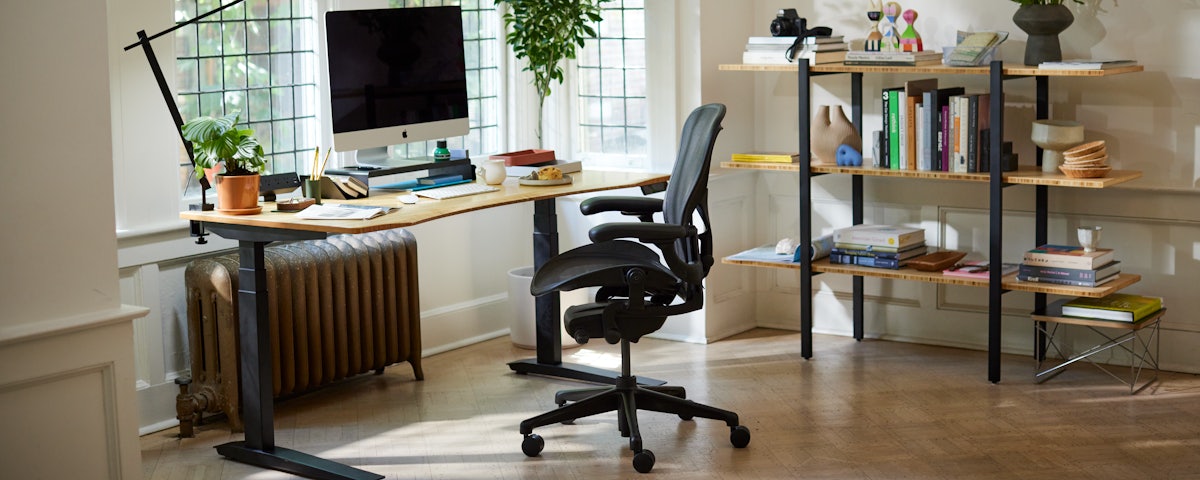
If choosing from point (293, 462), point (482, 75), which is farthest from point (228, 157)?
point (482, 75)

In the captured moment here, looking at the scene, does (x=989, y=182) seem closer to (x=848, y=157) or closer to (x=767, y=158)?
(x=848, y=157)

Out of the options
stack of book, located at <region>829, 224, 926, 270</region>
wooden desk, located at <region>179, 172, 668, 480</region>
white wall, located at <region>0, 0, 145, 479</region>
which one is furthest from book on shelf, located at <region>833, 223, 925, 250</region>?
white wall, located at <region>0, 0, 145, 479</region>

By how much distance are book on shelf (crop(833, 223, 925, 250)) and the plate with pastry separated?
1.22 m

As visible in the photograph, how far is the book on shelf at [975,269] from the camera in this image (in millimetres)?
4934

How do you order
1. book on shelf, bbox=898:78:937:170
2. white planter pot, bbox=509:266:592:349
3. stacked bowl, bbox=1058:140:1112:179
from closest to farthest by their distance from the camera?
1. stacked bowl, bbox=1058:140:1112:179
2. book on shelf, bbox=898:78:937:170
3. white planter pot, bbox=509:266:592:349

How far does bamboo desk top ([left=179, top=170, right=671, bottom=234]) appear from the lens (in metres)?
3.84

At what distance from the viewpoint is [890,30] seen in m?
5.25

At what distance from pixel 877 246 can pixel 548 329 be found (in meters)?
1.33

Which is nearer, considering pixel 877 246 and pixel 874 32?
pixel 877 246

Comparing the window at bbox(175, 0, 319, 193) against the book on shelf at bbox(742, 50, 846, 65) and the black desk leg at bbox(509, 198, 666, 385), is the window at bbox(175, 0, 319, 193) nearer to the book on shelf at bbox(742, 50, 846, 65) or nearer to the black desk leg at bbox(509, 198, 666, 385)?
the black desk leg at bbox(509, 198, 666, 385)

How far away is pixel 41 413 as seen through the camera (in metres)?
2.89

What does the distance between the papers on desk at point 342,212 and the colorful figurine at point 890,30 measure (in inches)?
87.8

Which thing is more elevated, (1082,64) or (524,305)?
(1082,64)

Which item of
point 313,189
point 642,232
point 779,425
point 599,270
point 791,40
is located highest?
point 791,40
